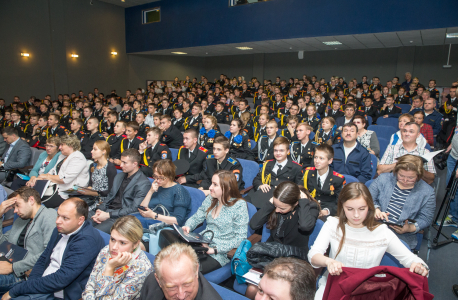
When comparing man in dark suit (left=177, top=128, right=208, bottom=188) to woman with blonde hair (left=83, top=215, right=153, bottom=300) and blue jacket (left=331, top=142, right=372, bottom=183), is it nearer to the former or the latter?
blue jacket (left=331, top=142, right=372, bottom=183)

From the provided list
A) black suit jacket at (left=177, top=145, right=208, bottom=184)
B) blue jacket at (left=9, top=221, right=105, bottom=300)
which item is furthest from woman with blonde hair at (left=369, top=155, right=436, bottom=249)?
black suit jacket at (left=177, top=145, right=208, bottom=184)

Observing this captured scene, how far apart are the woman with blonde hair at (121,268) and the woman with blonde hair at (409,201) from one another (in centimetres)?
165

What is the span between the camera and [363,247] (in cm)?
165

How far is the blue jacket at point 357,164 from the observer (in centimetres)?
325

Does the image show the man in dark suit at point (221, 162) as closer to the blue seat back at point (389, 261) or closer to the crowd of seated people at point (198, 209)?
the crowd of seated people at point (198, 209)

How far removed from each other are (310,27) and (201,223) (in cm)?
755

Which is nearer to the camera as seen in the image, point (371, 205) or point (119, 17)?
point (371, 205)

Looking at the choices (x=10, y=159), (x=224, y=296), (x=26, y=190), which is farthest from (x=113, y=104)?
(x=224, y=296)

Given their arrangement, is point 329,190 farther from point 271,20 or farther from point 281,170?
point 271,20

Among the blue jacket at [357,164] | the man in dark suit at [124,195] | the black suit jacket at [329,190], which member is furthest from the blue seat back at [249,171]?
the man in dark suit at [124,195]

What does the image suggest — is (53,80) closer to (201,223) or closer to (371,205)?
(201,223)

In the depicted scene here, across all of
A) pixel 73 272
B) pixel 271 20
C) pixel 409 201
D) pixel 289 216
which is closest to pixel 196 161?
pixel 289 216

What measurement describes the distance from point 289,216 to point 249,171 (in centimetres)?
154

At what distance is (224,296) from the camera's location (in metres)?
1.46
